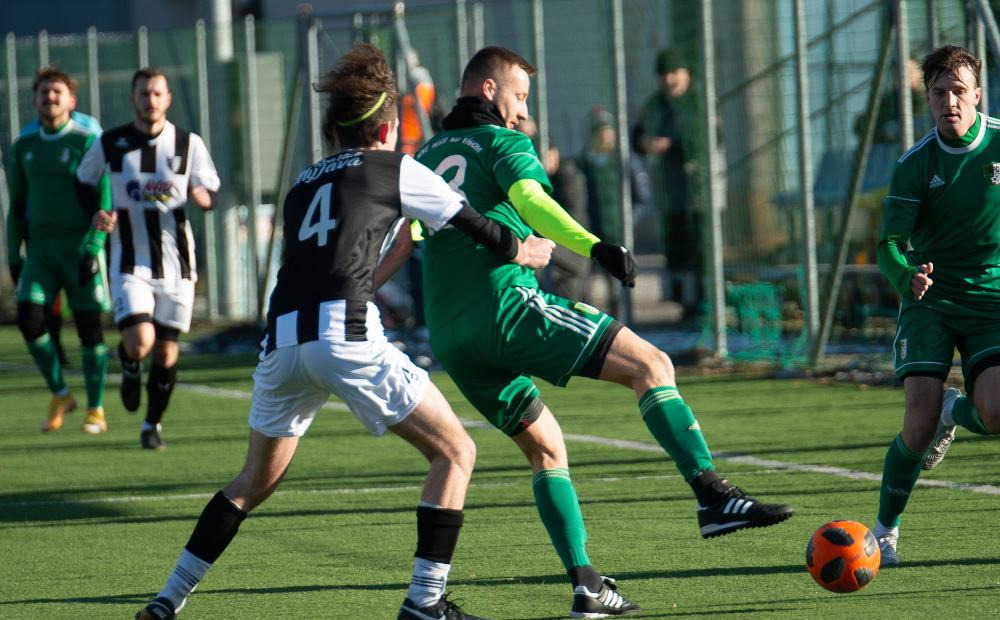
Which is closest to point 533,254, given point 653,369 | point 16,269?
point 653,369

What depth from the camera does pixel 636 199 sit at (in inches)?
554

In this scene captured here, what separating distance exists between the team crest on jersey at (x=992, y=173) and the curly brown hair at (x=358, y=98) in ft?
8.11

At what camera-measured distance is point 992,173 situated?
5297 mm

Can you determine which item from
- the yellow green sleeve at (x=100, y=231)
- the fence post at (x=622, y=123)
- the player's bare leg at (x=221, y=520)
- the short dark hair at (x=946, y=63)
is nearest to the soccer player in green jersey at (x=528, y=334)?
the player's bare leg at (x=221, y=520)

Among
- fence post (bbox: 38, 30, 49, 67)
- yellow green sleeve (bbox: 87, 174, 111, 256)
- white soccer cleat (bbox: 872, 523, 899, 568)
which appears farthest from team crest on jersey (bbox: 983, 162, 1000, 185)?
fence post (bbox: 38, 30, 49, 67)

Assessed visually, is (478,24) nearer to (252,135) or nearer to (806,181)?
(252,135)

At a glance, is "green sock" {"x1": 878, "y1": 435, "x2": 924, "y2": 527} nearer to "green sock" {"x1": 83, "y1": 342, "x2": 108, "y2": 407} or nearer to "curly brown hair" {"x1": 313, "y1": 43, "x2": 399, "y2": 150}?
"curly brown hair" {"x1": 313, "y1": 43, "x2": 399, "y2": 150}

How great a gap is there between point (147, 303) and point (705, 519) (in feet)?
17.9

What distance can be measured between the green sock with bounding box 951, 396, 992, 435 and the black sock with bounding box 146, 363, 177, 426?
5331 mm

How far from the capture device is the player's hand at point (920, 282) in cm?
502

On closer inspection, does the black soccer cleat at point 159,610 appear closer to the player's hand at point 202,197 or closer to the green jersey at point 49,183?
the player's hand at point 202,197

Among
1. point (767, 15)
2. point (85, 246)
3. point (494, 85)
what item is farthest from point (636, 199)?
point (494, 85)

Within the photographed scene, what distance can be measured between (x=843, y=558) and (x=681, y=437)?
73 centimetres

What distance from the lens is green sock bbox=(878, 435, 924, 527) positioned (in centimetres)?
523
